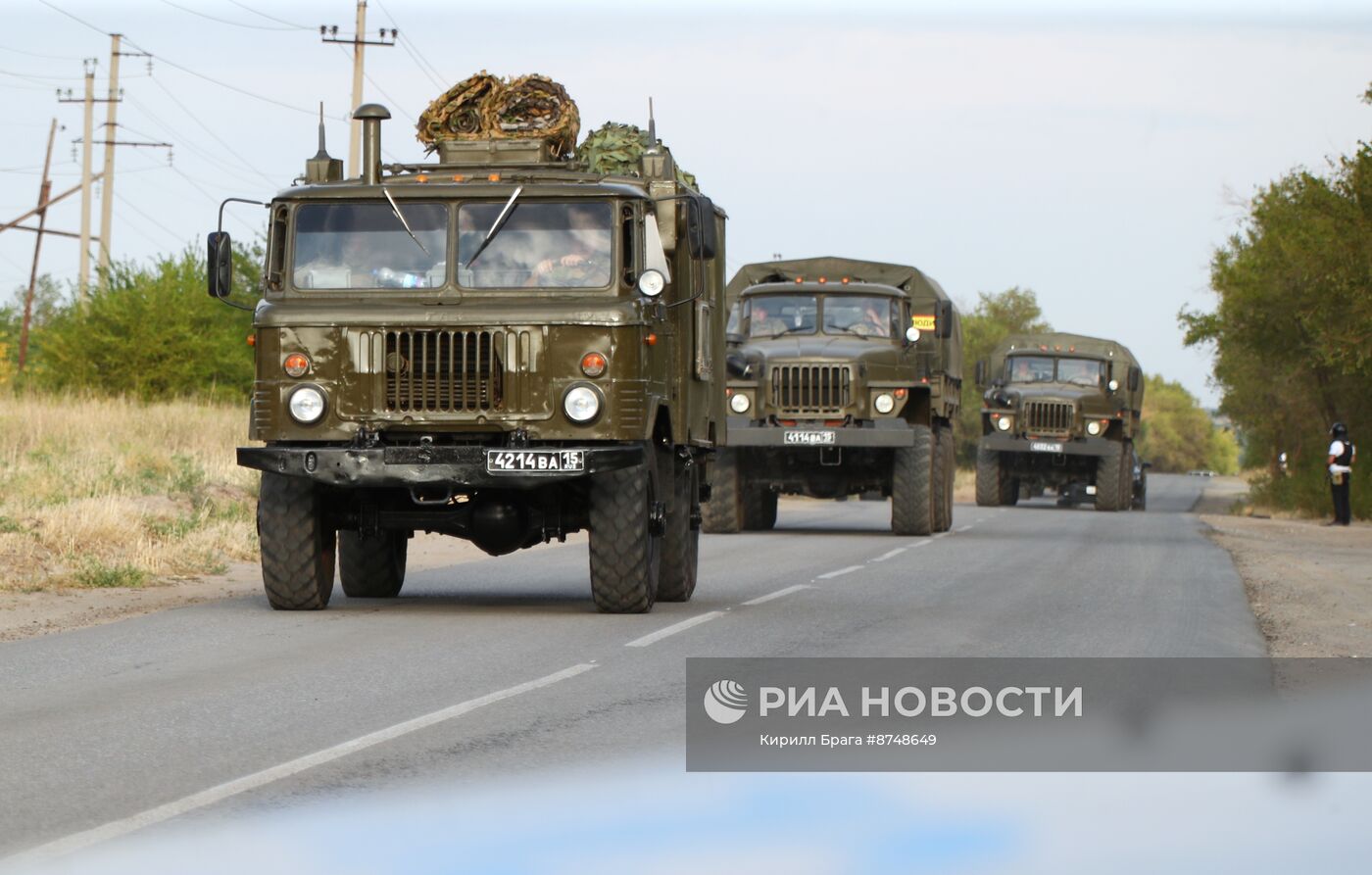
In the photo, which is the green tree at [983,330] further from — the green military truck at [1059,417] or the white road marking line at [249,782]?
the white road marking line at [249,782]

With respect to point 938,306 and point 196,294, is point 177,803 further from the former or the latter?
point 196,294

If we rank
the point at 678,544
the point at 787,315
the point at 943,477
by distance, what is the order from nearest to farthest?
the point at 678,544 → the point at 787,315 → the point at 943,477

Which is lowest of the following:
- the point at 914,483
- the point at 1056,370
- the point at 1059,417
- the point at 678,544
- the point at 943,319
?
the point at 678,544

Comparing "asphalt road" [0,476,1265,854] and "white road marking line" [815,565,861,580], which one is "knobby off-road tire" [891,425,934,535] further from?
"white road marking line" [815,565,861,580]

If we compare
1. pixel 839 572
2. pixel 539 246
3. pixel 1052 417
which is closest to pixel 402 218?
pixel 539 246

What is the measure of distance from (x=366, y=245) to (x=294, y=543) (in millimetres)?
1961

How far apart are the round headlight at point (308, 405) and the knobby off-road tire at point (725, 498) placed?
13.1 meters

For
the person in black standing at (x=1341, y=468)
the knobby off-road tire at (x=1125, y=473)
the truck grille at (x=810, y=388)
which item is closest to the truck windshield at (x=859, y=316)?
the truck grille at (x=810, y=388)

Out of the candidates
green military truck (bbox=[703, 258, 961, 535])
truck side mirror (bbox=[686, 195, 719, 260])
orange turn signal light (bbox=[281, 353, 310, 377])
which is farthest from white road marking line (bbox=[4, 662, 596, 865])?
green military truck (bbox=[703, 258, 961, 535])

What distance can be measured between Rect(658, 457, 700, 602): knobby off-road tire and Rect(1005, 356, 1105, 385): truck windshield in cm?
2568

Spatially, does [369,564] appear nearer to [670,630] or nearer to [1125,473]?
[670,630]

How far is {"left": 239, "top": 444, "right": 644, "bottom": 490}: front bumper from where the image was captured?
12.2m

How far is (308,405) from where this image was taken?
41.5 ft

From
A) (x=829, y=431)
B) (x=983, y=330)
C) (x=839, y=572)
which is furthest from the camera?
(x=983, y=330)
